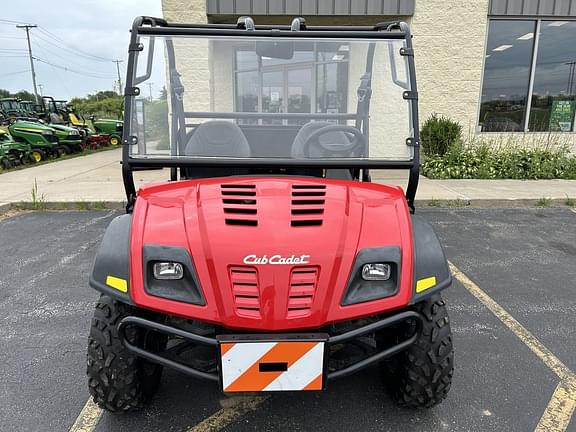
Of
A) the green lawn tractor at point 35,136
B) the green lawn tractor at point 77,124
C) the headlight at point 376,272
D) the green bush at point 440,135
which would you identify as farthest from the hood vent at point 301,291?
the green lawn tractor at point 77,124

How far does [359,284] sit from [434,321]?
500mm

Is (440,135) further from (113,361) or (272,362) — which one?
(113,361)

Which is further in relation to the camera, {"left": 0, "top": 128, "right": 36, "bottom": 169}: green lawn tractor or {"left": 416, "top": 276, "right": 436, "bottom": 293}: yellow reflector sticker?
{"left": 0, "top": 128, "right": 36, "bottom": 169}: green lawn tractor

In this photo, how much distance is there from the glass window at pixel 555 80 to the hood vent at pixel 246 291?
32.5 feet

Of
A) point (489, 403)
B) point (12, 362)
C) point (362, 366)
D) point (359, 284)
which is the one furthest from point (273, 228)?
point (12, 362)

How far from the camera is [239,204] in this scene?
2.01 m

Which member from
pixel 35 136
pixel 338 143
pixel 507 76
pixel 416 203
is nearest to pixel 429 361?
pixel 338 143

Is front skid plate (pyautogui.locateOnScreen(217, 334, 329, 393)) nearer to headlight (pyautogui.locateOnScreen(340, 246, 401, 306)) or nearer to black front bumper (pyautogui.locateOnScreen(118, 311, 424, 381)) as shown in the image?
black front bumper (pyautogui.locateOnScreen(118, 311, 424, 381))

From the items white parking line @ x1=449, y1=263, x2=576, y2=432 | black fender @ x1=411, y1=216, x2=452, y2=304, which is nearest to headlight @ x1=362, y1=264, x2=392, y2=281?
black fender @ x1=411, y1=216, x2=452, y2=304

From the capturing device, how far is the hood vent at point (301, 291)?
1.74 m

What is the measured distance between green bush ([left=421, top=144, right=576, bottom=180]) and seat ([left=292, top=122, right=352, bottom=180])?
21.4 feet

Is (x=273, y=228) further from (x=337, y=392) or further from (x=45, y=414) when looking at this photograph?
(x=45, y=414)

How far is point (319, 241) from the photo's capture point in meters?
1.83

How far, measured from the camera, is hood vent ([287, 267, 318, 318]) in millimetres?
1742
